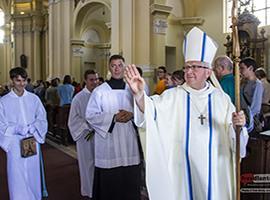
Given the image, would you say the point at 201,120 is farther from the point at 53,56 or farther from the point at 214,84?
the point at 53,56

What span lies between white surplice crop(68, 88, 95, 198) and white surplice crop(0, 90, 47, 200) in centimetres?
77

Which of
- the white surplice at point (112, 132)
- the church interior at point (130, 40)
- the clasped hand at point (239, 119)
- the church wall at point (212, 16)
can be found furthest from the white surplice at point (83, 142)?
the church wall at point (212, 16)

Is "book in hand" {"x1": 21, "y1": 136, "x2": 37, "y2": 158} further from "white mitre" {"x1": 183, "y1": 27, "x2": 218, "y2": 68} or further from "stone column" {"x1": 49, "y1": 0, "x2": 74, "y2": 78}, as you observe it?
"stone column" {"x1": 49, "y1": 0, "x2": 74, "y2": 78}

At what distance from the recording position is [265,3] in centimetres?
1341

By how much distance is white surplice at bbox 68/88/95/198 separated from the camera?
525 cm

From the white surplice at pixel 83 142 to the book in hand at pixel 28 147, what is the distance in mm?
847

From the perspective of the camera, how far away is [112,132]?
156 inches

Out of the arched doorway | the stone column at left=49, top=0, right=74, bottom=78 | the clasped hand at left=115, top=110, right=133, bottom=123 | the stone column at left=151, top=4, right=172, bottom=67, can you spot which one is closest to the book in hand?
the clasped hand at left=115, top=110, right=133, bottom=123

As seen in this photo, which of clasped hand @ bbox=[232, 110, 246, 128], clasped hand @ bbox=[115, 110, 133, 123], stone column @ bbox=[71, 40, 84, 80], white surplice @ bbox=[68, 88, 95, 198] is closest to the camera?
clasped hand @ bbox=[232, 110, 246, 128]

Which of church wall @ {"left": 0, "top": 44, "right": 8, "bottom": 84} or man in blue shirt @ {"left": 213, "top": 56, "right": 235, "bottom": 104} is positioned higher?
church wall @ {"left": 0, "top": 44, "right": 8, "bottom": 84}

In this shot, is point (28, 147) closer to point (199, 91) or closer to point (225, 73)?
point (199, 91)

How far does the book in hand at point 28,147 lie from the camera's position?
4.33 meters

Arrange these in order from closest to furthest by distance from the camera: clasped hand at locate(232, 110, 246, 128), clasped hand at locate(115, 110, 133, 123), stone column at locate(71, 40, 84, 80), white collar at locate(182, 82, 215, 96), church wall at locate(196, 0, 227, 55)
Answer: clasped hand at locate(232, 110, 246, 128)
white collar at locate(182, 82, 215, 96)
clasped hand at locate(115, 110, 133, 123)
church wall at locate(196, 0, 227, 55)
stone column at locate(71, 40, 84, 80)

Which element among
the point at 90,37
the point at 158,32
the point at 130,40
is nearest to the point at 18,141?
the point at 130,40
